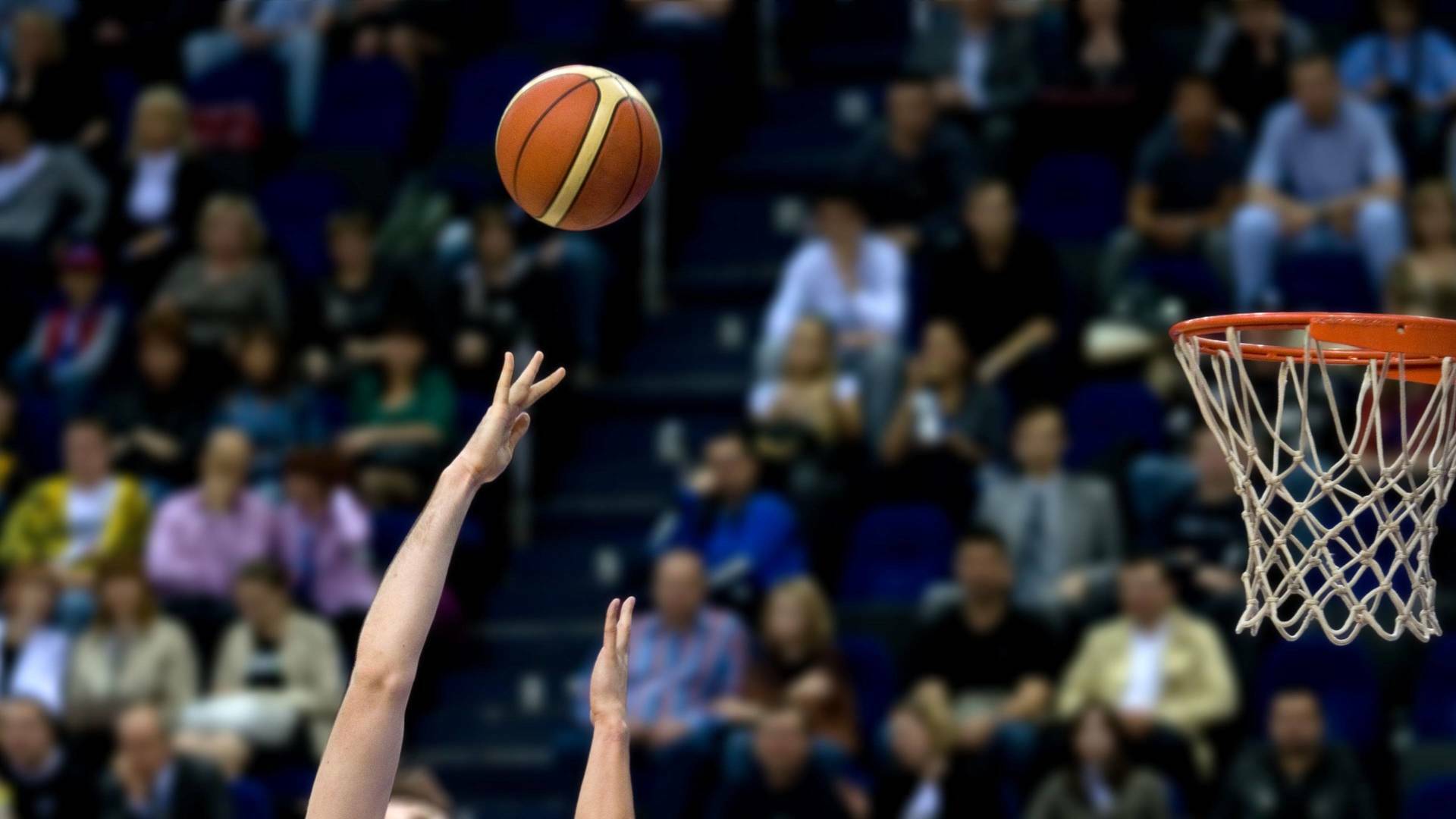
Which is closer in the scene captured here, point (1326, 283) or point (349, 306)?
point (1326, 283)

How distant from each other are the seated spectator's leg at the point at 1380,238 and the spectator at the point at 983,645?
259 centimetres

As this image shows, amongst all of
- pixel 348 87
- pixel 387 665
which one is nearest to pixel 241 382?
pixel 348 87

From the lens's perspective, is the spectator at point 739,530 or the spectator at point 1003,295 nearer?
the spectator at point 739,530

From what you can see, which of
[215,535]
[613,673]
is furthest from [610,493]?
[613,673]

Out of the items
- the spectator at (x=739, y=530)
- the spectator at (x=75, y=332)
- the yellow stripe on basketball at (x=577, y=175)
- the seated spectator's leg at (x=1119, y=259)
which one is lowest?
the spectator at (x=739, y=530)

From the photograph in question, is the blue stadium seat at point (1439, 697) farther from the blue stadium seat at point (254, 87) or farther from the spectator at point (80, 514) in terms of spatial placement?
the blue stadium seat at point (254, 87)

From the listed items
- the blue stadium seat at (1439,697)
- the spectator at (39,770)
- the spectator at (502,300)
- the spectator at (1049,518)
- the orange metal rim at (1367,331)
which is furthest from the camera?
the spectator at (502,300)

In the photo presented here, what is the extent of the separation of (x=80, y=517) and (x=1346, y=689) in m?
6.42

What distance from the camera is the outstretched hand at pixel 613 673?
3943mm

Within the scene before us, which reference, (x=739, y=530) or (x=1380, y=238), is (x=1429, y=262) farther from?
(x=739, y=530)

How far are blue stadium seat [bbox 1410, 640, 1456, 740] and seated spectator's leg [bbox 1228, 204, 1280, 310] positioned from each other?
237 cm

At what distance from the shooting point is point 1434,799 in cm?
913

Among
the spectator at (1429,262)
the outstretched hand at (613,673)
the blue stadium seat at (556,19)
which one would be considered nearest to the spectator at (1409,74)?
the spectator at (1429,262)

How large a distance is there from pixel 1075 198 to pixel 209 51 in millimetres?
5995
